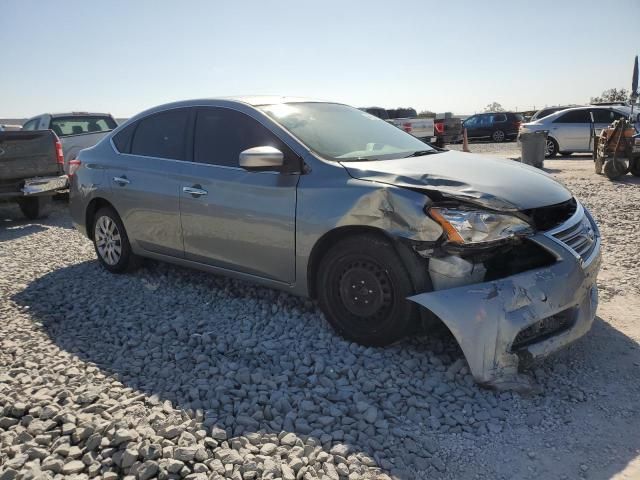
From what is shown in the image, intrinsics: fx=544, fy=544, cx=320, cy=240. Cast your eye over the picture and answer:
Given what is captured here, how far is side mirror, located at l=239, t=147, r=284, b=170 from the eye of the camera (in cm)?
379

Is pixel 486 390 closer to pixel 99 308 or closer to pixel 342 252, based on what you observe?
pixel 342 252

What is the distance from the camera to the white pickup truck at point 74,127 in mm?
11180

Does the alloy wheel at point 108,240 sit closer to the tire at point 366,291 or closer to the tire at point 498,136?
the tire at point 366,291

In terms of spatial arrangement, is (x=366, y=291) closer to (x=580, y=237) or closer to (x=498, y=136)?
(x=580, y=237)

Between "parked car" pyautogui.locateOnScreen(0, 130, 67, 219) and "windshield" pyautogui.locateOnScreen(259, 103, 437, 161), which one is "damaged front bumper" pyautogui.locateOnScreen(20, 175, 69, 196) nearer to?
"parked car" pyautogui.locateOnScreen(0, 130, 67, 219)

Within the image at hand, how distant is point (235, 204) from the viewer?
4230 mm

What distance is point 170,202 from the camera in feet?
15.6

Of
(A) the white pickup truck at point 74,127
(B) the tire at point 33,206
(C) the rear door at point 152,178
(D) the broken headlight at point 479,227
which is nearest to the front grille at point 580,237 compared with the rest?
(D) the broken headlight at point 479,227

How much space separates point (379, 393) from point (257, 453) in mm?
839

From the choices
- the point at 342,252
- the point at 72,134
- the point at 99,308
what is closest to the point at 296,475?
the point at 342,252

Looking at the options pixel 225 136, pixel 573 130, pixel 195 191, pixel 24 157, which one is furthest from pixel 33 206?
pixel 573 130

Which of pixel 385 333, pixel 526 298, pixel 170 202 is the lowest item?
pixel 385 333

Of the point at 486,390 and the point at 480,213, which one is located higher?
the point at 480,213

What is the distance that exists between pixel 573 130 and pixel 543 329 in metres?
16.3
